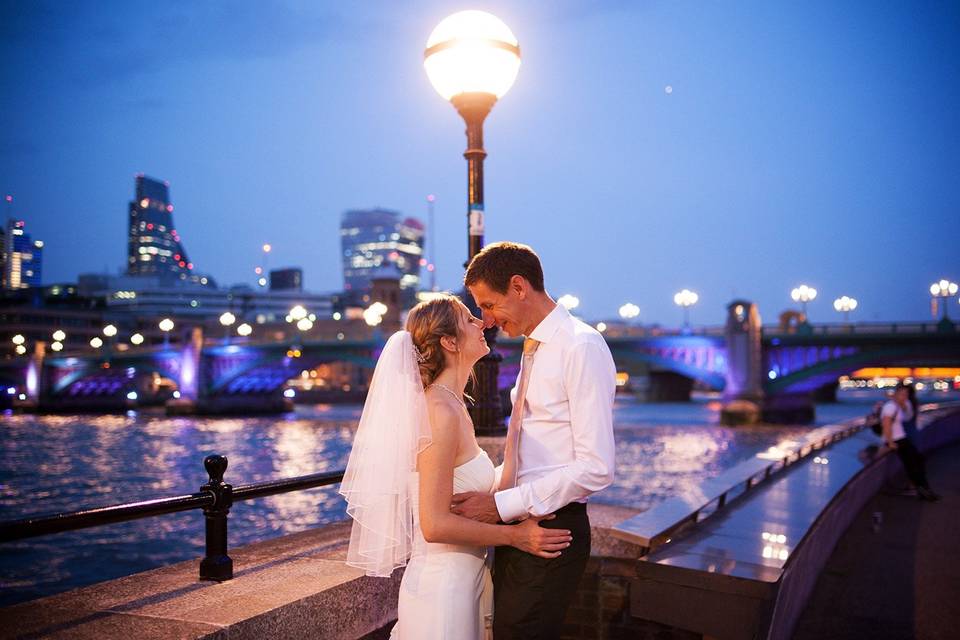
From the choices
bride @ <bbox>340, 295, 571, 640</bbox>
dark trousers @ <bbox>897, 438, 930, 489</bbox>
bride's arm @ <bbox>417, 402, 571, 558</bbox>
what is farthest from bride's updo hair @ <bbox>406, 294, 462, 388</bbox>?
dark trousers @ <bbox>897, 438, 930, 489</bbox>

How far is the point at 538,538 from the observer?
298 cm

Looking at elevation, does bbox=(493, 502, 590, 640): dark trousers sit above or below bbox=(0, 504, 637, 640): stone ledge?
above

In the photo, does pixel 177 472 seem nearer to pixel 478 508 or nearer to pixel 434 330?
pixel 434 330

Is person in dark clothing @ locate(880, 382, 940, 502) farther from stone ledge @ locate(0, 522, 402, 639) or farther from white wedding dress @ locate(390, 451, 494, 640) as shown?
white wedding dress @ locate(390, 451, 494, 640)

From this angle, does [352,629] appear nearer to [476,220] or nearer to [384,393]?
[384,393]

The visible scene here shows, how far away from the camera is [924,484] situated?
40.1 feet

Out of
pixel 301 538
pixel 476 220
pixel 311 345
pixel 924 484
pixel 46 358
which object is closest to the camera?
pixel 301 538

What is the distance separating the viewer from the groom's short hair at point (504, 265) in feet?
10.3

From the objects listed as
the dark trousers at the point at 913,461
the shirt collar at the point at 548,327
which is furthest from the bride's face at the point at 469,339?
the dark trousers at the point at 913,461

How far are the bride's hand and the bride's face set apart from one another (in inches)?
26.6

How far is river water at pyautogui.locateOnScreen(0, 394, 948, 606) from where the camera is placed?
19.2 metres

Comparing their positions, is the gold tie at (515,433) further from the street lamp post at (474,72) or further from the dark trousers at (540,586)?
the street lamp post at (474,72)

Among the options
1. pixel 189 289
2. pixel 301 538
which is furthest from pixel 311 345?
pixel 189 289

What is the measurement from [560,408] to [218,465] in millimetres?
1983
